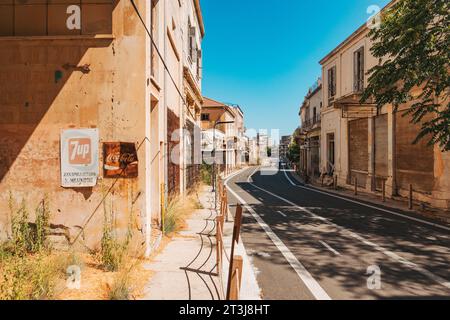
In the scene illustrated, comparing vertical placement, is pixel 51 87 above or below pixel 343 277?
above

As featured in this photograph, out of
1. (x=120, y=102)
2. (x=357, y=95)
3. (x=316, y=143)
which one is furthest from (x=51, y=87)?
(x=316, y=143)

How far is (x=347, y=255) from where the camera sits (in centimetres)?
656

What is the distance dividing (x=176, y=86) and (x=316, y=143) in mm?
21617

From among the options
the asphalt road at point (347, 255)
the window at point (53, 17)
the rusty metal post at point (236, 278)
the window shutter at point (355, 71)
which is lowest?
the asphalt road at point (347, 255)

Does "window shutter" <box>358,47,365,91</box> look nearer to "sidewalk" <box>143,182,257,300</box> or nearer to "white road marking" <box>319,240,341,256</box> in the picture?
"white road marking" <box>319,240,341,256</box>

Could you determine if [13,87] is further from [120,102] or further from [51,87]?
[120,102]

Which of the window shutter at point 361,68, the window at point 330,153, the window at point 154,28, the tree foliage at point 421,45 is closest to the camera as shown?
the window at point 154,28

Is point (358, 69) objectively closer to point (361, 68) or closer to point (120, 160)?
point (361, 68)

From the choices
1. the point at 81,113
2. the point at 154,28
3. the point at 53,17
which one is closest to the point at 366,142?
the point at 154,28

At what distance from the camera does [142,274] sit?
17.2 ft

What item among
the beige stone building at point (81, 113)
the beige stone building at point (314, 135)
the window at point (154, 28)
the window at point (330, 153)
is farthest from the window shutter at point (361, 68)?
the beige stone building at point (81, 113)

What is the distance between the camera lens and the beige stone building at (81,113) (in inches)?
245

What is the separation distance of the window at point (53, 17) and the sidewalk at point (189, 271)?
4653mm

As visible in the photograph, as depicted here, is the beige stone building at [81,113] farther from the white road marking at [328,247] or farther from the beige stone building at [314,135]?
the beige stone building at [314,135]
